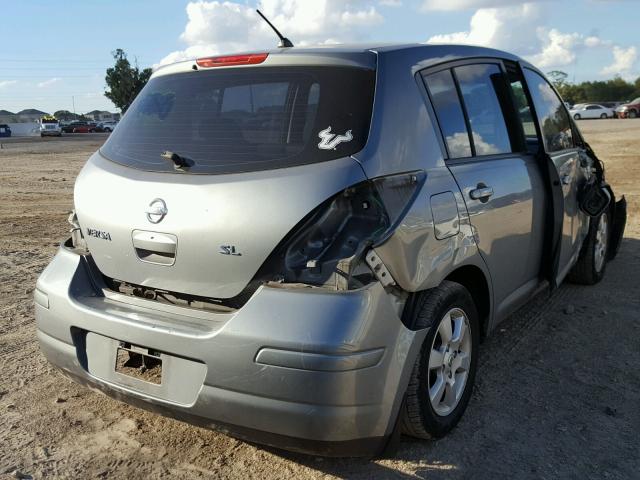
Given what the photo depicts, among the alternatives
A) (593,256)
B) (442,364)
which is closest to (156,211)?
(442,364)

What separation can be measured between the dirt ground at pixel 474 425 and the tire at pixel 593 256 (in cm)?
49

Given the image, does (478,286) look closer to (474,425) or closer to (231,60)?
(474,425)

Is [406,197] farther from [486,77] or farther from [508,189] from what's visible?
[486,77]

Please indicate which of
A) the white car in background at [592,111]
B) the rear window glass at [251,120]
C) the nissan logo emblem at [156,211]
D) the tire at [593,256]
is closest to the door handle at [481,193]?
the rear window glass at [251,120]

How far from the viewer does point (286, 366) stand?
228 cm

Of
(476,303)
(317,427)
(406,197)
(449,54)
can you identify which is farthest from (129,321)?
(449,54)

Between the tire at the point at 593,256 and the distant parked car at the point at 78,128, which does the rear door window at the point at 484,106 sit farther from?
the distant parked car at the point at 78,128

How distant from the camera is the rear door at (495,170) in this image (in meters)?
3.09

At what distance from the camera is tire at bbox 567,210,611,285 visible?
16.9 ft

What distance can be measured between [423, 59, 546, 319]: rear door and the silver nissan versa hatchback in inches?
0.8

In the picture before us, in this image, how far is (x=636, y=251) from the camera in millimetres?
6609

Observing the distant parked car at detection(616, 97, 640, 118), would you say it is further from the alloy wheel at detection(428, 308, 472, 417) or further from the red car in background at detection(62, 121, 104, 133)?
the red car in background at detection(62, 121, 104, 133)

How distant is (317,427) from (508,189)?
72.6 inches

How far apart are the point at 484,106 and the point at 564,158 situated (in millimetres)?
1074
